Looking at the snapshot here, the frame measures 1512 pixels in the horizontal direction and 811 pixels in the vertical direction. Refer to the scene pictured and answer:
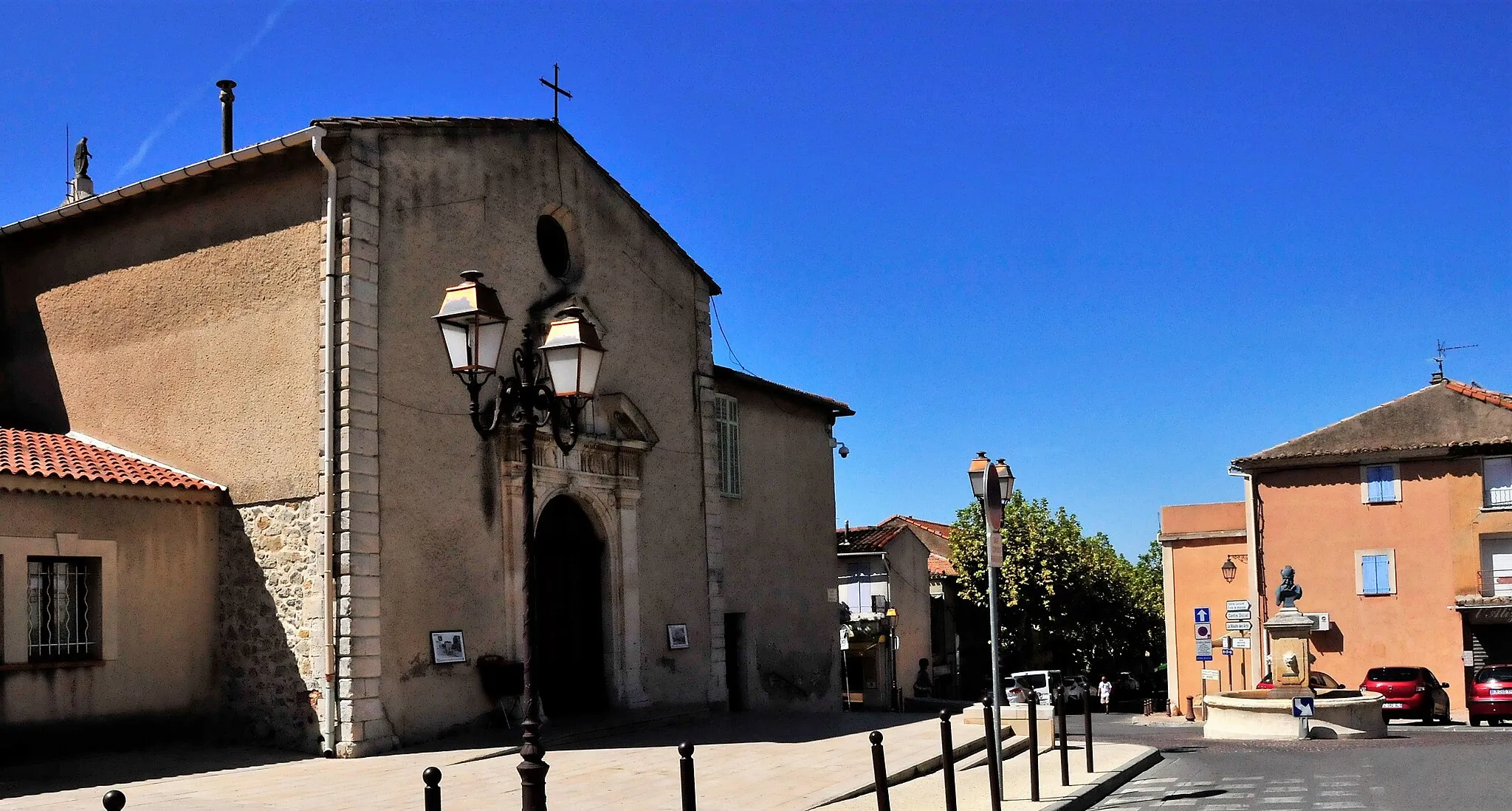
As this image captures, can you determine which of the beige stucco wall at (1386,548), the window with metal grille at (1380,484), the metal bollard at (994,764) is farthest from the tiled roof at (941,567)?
the metal bollard at (994,764)

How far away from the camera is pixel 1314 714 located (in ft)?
60.5

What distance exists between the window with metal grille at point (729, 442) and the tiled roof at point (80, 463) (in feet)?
26.7

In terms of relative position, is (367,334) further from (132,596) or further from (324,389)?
(132,596)

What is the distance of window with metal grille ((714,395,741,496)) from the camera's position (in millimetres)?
20531

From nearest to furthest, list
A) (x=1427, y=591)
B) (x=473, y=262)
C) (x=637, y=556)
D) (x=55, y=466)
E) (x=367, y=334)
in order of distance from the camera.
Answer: (x=55, y=466), (x=367, y=334), (x=473, y=262), (x=637, y=556), (x=1427, y=591)

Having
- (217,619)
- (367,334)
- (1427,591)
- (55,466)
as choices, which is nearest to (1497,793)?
(367,334)

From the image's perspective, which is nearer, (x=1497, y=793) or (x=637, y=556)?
(x=1497, y=793)

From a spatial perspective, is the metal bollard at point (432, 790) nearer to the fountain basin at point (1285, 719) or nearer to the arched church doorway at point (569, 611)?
the arched church doorway at point (569, 611)

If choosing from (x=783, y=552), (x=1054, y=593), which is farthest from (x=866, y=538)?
(x=783, y=552)

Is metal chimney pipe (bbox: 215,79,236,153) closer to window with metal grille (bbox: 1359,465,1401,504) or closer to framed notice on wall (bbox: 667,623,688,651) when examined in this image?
framed notice on wall (bbox: 667,623,688,651)

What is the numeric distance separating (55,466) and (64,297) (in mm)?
4015

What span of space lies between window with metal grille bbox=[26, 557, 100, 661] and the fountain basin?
14.7m

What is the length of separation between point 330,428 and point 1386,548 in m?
26.1

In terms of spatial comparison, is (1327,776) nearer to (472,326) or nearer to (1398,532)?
(472,326)
